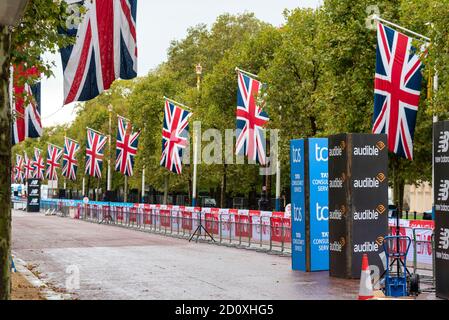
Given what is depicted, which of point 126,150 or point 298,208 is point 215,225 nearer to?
point 298,208

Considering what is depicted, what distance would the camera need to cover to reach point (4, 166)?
9172 millimetres

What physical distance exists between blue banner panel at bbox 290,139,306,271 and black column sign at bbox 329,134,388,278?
222 centimetres

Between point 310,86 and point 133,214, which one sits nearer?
point 310,86

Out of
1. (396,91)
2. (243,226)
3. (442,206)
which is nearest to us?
(442,206)

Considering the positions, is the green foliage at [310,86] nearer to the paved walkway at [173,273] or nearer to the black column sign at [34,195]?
the paved walkway at [173,273]

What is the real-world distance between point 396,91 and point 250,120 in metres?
11.7

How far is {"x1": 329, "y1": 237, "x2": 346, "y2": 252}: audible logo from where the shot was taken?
1773cm

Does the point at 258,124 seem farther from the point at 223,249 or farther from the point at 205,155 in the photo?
the point at 205,155

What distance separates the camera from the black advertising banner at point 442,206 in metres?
13.7

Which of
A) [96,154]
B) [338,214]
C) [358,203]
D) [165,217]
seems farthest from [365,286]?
[96,154]

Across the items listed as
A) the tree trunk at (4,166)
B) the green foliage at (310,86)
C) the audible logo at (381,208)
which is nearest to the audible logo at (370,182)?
the audible logo at (381,208)

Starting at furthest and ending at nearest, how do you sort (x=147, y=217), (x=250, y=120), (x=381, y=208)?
(x=147, y=217), (x=250, y=120), (x=381, y=208)

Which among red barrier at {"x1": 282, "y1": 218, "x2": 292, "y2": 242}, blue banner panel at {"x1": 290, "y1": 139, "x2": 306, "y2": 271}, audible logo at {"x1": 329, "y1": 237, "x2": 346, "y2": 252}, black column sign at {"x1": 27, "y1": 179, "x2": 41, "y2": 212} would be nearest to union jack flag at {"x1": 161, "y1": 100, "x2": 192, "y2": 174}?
red barrier at {"x1": 282, "y1": 218, "x2": 292, "y2": 242}
